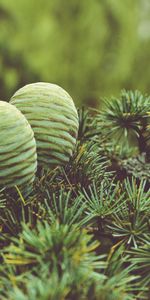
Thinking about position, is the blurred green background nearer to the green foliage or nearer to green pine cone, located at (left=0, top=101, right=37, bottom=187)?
the green foliage

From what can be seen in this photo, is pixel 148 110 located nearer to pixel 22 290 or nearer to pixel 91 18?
pixel 22 290

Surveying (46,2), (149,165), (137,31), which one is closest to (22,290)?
(149,165)

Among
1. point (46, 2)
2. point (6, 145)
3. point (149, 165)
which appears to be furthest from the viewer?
point (46, 2)

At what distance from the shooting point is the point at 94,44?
477 cm

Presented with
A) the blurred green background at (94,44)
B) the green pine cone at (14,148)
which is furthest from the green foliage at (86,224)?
the blurred green background at (94,44)

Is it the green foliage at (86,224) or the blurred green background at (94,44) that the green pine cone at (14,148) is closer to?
the green foliage at (86,224)

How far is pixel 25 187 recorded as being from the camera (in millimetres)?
542

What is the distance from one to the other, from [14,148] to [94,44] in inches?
171

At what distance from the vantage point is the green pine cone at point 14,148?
0.53 meters

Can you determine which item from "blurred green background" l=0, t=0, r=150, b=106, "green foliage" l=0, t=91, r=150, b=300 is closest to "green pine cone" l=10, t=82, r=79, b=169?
"green foliage" l=0, t=91, r=150, b=300

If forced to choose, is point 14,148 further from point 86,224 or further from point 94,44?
point 94,44

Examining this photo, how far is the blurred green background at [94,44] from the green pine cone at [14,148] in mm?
3761

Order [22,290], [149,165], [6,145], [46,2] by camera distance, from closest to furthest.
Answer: [22,290] < [6,145] < [149,165] < [46,2]

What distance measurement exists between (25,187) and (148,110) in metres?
0.22
